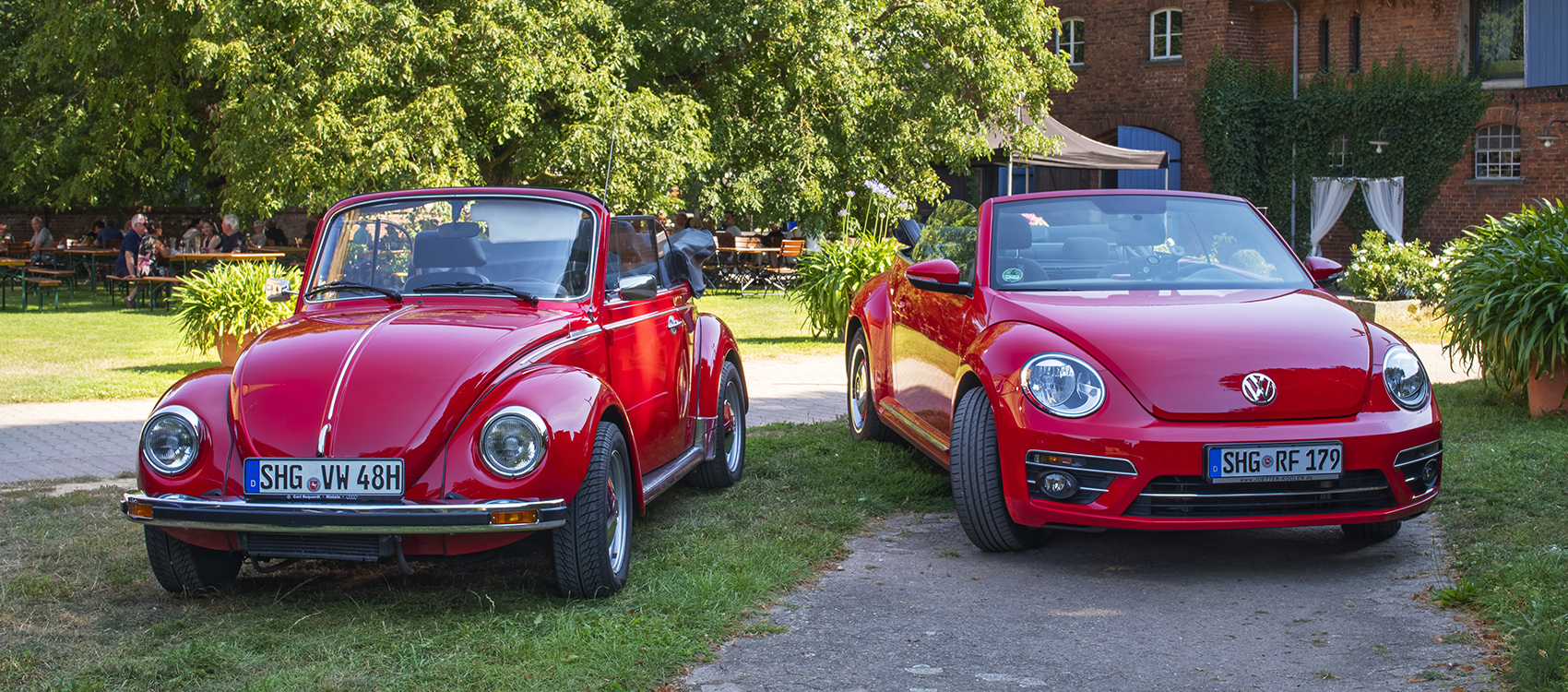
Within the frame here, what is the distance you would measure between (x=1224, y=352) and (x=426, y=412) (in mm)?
3008

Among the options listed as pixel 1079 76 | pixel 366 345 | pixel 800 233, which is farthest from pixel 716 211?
pixel 366 345

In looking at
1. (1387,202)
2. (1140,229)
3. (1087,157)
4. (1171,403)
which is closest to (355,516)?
(1171,403)

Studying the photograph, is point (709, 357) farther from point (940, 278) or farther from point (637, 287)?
point (940, 278)

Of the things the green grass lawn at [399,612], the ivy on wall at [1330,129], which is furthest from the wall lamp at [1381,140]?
the green grass lawn at [399,612]

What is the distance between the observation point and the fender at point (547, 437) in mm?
4418

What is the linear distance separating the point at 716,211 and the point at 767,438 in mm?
15778

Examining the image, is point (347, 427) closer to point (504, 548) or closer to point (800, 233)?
point (504, 548)

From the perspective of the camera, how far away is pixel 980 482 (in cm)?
533

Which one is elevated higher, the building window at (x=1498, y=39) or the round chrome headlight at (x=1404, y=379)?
the building window at (x=1498, y=39)

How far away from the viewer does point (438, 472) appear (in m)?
4.43

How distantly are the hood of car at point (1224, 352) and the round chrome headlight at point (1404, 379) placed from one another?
106mm

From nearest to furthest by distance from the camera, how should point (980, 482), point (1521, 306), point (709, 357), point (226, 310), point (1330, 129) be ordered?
point (980, 482)
point (709, 357)
point (1521, 306)
point (226, 310)
point (1330, 129)

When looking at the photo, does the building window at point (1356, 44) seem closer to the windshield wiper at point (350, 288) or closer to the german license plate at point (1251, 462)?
the german license plate at point (1251, 462)

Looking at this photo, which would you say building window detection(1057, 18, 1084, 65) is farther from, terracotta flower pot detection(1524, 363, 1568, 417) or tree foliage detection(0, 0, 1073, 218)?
terracotta flower pot detection(1524, 363, 1568, 417)
